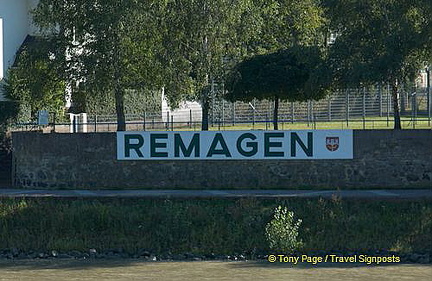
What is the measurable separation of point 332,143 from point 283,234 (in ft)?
18.8

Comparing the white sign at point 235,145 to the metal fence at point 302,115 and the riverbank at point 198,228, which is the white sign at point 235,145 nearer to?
the riverbank at point 198,228

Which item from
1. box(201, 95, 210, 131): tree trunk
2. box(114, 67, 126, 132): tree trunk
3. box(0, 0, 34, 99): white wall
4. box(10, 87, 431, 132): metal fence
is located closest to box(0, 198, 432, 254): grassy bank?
box(114, 67, 126, 132): tree trunk

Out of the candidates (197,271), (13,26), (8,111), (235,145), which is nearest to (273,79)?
(235,145)

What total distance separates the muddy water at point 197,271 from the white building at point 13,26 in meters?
28.5

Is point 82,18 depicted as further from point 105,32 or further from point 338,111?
point 338,111

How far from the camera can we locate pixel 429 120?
130 feet

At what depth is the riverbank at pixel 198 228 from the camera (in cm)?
2483

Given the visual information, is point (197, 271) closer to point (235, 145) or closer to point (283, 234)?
point (283, 234)

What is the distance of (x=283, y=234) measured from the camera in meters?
24.4

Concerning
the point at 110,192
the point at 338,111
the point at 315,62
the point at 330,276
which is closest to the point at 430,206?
the point at 330,276

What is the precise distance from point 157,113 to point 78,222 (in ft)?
78.4

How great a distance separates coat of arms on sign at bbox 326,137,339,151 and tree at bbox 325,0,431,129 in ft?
7.12

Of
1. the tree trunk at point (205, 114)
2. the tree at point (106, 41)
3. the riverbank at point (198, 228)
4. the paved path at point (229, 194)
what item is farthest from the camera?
the tree trunk at point (205, 114)

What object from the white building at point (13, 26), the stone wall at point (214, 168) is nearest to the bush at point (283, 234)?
the stone wall at point (214, 168)
